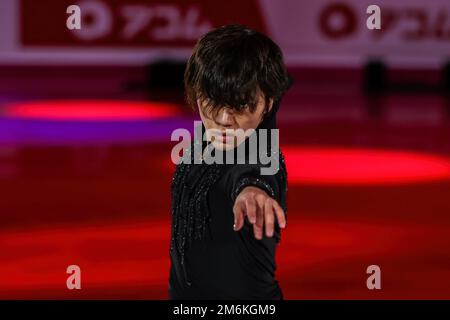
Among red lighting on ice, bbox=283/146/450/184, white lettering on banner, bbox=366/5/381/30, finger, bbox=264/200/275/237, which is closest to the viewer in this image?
finger, bbox=264/200/275/237

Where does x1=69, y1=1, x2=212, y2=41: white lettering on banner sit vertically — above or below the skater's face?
above

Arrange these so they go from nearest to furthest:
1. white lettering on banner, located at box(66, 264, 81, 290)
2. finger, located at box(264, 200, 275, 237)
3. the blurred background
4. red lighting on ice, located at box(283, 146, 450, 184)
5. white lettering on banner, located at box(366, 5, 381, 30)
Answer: finger, located at box(264, 200, 275, 237) < white lettering on banner, located at box(66, 264, 81, 290) < the blurred background < red lighting on ice, located at box(283, 146, 450, 184) < white lettering on banner, located at box(366, 5, 381, 30)

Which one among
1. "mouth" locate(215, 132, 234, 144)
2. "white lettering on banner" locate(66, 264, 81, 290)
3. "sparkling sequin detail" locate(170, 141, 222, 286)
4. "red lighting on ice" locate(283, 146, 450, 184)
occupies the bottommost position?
"sparkling sequin detail" locate(170, 141, 222, 286)

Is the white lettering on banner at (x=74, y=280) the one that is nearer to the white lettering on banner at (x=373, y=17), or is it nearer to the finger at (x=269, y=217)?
the finger at (x=269, y=217)

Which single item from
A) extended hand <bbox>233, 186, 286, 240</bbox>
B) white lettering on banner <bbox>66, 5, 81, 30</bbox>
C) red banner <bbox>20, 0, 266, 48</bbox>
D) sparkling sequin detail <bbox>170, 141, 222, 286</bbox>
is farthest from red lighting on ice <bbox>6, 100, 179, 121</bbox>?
extended hand <bbox>233, 186, 286, 240</bbox>

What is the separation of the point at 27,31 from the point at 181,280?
1115 cm

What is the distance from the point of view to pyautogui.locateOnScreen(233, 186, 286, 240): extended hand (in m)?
1.26

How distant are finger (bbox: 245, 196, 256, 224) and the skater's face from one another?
4.6 inches

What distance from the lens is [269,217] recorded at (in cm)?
125

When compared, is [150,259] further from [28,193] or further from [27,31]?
[27,31]

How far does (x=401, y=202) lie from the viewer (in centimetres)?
457

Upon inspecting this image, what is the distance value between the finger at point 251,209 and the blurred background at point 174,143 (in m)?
1.70

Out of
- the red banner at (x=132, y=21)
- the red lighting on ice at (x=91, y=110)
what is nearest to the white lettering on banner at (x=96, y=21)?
the red banner at (x=132, y=21)

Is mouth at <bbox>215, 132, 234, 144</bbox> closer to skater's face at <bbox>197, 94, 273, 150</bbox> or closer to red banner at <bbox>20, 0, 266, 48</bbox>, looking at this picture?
skater's face at <bbox>197, 94, 273, 150</bbox>
